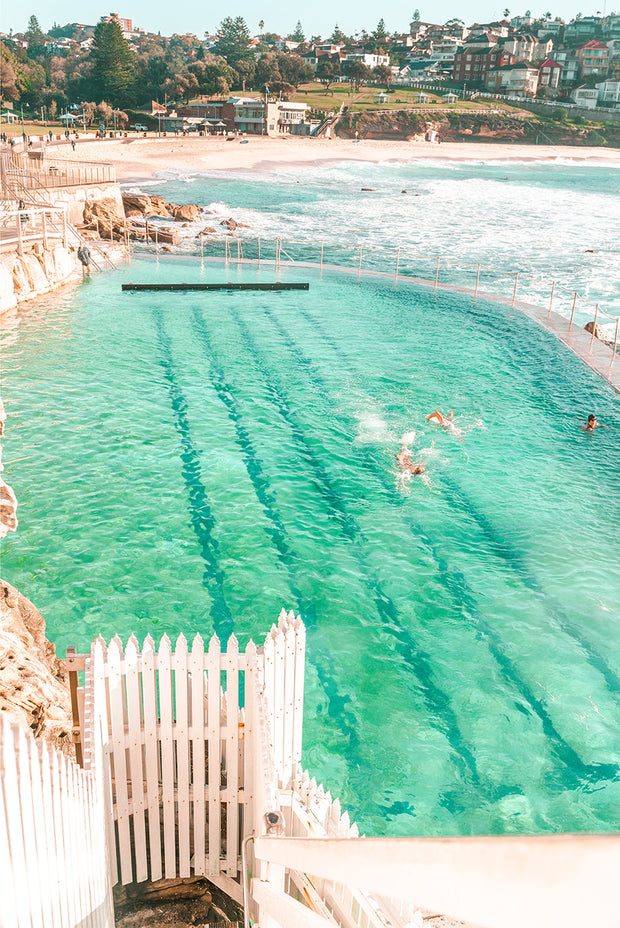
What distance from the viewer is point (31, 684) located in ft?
16.5

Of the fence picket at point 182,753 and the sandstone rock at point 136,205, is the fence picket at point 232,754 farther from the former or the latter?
the sandstone rock at point 136,205

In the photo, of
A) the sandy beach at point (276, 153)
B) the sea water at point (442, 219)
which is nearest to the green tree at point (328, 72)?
the sandy beach at point (276, 153)

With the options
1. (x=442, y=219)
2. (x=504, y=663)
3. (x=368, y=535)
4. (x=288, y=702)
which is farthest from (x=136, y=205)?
(x=288, y=702)

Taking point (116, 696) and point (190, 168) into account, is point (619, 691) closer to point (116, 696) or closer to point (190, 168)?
point (116, 696)

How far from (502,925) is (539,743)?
722 centimetres

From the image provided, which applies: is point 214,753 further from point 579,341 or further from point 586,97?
point 586,97

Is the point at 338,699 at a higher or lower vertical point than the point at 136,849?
lower

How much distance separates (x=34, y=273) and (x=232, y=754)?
20.4 metres

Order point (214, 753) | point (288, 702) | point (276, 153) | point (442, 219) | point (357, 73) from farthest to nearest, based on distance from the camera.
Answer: point (357, 73) → point (276, 153) → point (442, 219) → point (288, 702) → point (214, 753)

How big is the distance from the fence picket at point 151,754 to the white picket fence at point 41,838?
1342 millimetres

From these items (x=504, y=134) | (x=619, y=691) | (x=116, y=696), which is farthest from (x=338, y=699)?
(x=504, y=134)

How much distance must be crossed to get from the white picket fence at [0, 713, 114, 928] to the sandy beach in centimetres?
6436

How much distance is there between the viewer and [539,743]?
294 inches

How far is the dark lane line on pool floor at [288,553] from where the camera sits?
7570mm
